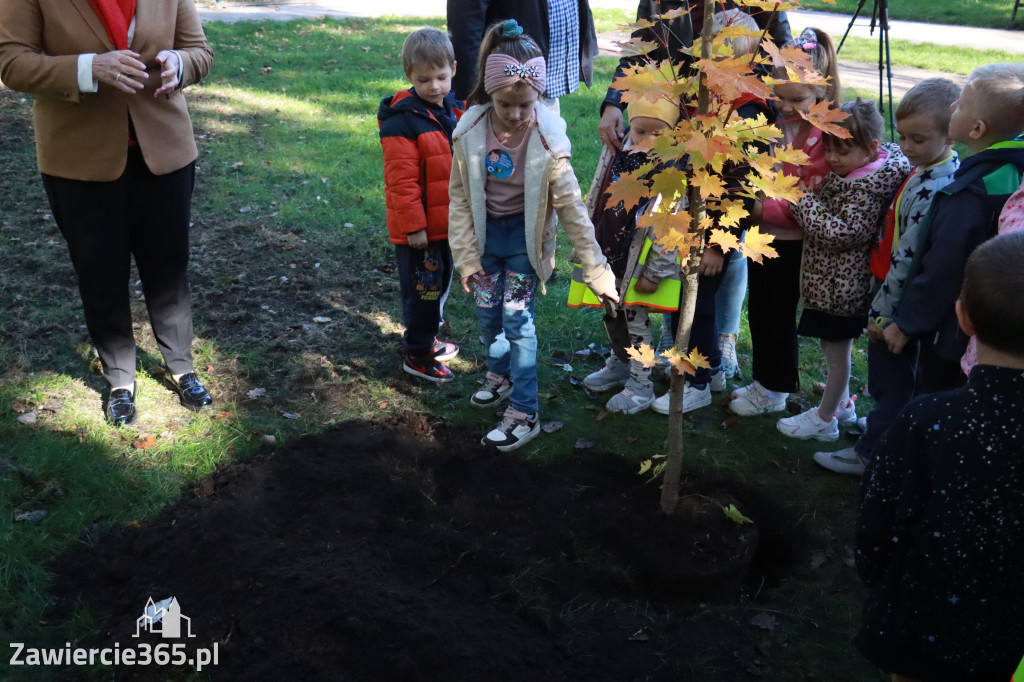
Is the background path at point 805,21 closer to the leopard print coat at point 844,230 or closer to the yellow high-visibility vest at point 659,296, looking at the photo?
the leopard print coat at point 844,230

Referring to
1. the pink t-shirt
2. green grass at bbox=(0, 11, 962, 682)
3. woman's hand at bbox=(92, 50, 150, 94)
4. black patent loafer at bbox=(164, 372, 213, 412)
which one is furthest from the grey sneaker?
woman's hand at bbox=(92, 50, 150, 94)

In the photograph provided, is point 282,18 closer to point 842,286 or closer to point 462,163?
point 462,163

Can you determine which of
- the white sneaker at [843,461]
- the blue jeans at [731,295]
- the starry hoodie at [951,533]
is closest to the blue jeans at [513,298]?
the blue jeans at [731,295]

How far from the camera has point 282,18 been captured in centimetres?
1527

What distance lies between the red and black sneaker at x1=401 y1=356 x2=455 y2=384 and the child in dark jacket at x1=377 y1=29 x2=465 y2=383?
0.41 meters

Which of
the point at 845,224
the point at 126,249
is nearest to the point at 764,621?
the point at 845,224

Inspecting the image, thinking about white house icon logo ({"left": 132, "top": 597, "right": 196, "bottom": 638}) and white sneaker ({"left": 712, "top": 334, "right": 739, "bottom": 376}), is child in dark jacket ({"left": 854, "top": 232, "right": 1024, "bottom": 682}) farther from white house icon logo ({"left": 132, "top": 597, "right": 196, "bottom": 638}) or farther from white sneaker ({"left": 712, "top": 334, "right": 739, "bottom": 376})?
white sneaker ({"left": 712, "top": 334, "right": 739, "bottom": 376})

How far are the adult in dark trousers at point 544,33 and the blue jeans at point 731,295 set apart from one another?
5.11 ft

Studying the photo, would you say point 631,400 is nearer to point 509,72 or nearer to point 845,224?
point 845,224

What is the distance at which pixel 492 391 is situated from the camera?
460 cm

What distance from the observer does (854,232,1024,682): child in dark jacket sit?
1.98 meters

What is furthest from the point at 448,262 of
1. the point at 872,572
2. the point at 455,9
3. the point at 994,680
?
the point at 994,680

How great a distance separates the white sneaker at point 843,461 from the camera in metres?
4.03

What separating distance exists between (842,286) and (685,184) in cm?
136
